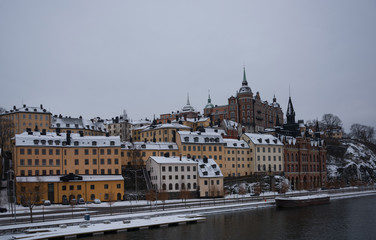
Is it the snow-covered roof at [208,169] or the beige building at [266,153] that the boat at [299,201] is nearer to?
the snow-covered roof at [208,169]

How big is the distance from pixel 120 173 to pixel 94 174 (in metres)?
5.72

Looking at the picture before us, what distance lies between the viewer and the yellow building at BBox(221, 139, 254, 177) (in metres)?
116

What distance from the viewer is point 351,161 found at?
160 metres

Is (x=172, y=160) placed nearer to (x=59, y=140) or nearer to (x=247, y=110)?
(x=59, y=140)

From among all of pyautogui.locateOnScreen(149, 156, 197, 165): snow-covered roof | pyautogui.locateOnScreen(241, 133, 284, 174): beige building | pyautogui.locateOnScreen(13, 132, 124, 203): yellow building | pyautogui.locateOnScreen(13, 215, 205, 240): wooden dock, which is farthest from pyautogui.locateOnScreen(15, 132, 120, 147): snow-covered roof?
pyautogui.locateOnScreen(241, 133, 284, 174): beige building

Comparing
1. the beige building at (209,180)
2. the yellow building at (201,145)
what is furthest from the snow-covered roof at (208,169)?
the yellow building at (201,145)

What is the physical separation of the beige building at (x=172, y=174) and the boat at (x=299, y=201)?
1967cm

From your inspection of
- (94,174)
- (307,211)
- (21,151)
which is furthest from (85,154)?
(307,211)

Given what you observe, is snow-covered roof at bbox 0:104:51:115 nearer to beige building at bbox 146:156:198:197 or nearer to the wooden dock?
beige building at bbox 146:156:198:197

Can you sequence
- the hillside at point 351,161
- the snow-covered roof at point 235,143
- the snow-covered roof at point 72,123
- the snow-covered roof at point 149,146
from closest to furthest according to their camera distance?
the snow-covered roof at point 149,146, the snow-covered roof at point 235,143, the snow-covered roof at point 72,123, the hillside at point 351,161

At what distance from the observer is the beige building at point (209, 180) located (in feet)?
319

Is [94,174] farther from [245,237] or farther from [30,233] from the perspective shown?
[245,237]

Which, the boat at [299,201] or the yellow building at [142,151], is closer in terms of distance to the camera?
the boat at [299,201]

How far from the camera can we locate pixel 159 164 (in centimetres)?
9338
